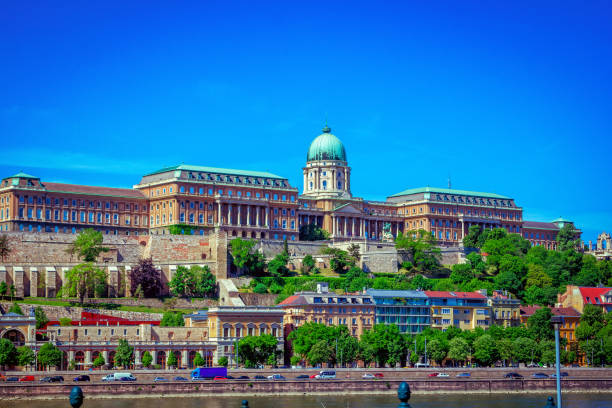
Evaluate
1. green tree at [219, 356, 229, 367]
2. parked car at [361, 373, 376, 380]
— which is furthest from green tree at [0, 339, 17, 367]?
parked car at [361, 373, 376, 380]

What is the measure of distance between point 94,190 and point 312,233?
1366 inches

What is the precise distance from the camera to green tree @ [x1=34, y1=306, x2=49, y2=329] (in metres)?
101

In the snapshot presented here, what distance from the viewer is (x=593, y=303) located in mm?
132125

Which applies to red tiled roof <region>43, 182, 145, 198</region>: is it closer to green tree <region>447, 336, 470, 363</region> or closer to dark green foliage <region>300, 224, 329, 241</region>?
dark green foliage <region>300, 224, 329, 241</region>

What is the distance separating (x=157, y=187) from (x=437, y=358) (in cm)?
6368

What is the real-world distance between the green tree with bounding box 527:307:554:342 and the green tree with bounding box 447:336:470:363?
11.4 m

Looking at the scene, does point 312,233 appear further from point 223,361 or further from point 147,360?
point 147,360

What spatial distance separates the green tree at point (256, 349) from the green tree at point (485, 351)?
21.4 meters

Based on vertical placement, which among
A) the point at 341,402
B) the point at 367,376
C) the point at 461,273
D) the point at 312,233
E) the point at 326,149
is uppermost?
the point at 326,149

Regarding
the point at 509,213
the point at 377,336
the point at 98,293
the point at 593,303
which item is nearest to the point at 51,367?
the point at 98,293

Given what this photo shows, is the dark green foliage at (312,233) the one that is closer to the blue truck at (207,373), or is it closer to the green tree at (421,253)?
the green tree at (421,253)

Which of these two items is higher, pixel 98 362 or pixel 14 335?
pixel 14 335

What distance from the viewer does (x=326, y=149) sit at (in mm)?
182125

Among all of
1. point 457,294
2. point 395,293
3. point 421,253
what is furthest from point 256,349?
point 421,253
